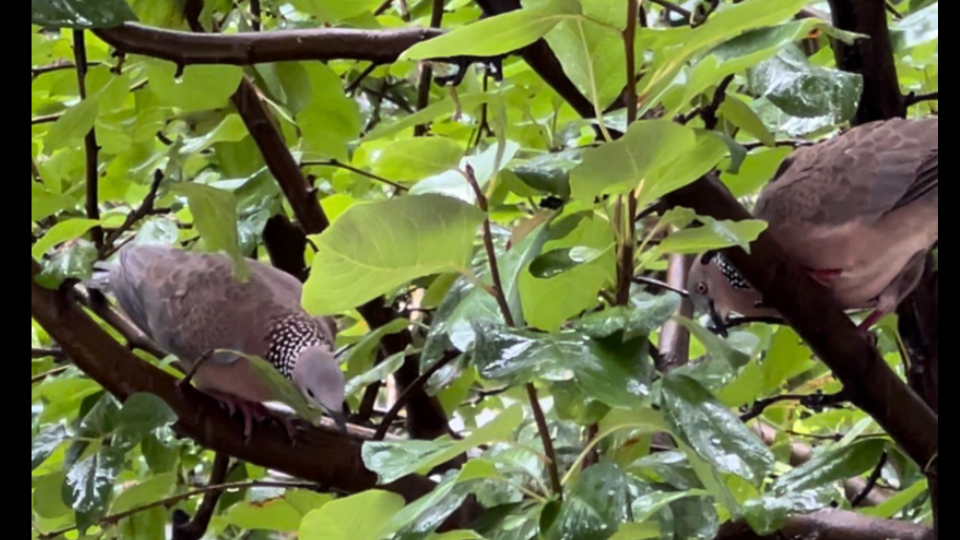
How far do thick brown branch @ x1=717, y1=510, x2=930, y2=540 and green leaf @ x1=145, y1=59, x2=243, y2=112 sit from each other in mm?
598

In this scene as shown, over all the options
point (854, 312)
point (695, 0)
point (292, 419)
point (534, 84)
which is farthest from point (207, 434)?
point (854, 312)

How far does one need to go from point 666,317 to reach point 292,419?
0.71 m

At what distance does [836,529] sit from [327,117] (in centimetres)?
65

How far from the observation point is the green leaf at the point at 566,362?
0.50 meters

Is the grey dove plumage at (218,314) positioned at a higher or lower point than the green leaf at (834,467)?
lower

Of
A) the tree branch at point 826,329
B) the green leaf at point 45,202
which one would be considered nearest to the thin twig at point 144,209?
the green leaf at point 45,202

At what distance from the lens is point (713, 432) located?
1.79ft

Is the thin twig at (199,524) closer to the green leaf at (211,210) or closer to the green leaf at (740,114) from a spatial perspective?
the green leaf at (211,210)

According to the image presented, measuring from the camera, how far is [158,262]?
1626mm

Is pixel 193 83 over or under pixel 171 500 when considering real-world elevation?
over

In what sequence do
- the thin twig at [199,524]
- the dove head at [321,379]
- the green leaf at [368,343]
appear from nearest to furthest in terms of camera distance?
the green leaf at [368,343] < the thin twig at [199,524] < the dove head at [321,379]

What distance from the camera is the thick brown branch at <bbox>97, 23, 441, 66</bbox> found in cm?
69

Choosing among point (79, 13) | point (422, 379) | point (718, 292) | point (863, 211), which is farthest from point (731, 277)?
point (79, 13)

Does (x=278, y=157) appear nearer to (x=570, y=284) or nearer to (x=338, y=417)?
(x=338, y=417)
